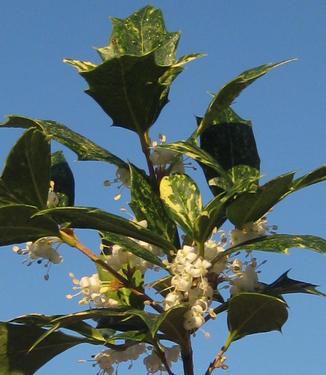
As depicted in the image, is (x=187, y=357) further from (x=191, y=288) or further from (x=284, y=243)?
(x=284, y=243)

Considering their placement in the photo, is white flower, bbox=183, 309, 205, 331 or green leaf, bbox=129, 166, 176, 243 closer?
white flower, bbox=183, 309, 205, 331

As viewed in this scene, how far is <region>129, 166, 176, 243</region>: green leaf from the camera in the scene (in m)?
2.58

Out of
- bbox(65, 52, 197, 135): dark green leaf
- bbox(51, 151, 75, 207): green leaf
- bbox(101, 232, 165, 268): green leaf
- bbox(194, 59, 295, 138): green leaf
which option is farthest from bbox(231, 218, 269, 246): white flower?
bbox(51, 151, 75, 207): green leaf

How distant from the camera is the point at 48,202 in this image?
8.70ft

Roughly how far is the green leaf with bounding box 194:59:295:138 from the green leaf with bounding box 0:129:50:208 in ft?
1.71

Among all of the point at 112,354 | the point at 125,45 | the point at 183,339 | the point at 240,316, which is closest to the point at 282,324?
the point at 240,316

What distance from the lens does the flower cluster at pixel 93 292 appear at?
102 inches

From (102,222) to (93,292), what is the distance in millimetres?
255

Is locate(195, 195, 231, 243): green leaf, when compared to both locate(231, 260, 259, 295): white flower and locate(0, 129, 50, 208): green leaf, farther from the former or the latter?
locate(0, 129, 50, 208): green leaf

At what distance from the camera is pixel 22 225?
8.07 ft

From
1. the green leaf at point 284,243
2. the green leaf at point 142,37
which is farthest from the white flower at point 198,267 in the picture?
the green leaf at point 142,37

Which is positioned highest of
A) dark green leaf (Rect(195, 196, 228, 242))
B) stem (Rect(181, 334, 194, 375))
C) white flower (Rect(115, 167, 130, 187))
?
white flower (Rect(115, 167, 130, 187))

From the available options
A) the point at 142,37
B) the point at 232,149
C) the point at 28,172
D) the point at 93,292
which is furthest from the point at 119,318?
the point at 142,37

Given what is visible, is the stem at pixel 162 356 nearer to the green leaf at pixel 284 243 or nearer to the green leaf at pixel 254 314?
the green leaf at pixel 254 314
